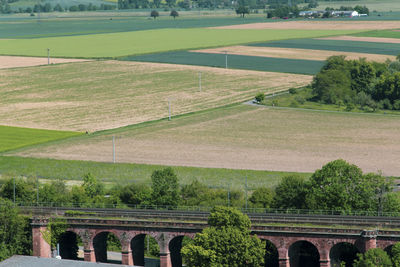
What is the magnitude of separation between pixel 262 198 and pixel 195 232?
14985 millimetres

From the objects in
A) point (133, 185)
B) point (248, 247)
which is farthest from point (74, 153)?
point (248, 247)

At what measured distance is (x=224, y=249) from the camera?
86.2 m

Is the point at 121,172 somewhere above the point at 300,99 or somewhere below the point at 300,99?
below

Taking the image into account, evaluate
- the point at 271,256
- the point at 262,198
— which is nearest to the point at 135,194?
the point at 262,198

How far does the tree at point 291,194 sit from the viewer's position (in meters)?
102

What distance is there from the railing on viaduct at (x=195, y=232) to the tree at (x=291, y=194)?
6234 millimetres

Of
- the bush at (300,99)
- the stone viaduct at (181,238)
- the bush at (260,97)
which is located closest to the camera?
the stone viaduct at (181,238)

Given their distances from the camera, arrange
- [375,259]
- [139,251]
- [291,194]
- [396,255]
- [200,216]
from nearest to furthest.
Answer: [375,259]
[396,255]
[139,251]
[200,216]
[291,194]

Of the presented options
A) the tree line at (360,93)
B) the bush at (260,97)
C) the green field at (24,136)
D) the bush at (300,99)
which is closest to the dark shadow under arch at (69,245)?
the green field at (24,136)

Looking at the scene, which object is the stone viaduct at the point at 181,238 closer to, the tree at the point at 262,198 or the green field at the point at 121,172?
the tree at the point at 262,198

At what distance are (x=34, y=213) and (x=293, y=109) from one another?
92976 millimetres

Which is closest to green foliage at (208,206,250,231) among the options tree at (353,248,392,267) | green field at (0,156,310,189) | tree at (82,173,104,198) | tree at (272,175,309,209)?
tree at (353,248,392,267)

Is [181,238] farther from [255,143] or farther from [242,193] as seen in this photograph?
[255,143]

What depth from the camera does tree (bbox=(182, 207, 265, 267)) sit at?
3401 inches
